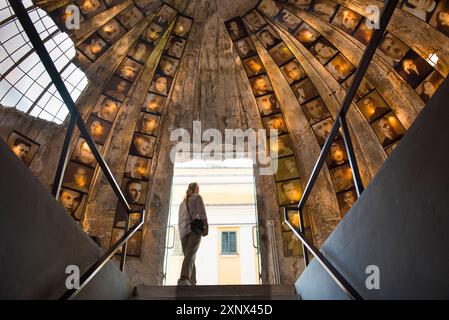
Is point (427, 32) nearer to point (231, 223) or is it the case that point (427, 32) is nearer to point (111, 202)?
point (111, 202)

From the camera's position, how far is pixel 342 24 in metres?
9.14

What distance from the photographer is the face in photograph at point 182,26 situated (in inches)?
405

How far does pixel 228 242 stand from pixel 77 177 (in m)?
9.60

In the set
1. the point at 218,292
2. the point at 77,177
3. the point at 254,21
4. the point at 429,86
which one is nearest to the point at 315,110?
the point at 429,86

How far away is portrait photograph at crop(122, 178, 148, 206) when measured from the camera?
9.43 meters

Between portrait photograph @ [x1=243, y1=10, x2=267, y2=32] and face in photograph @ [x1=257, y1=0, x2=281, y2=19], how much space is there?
0.61 feet

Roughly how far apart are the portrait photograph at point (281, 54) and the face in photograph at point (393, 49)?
2.48m

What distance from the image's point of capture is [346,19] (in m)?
9.03

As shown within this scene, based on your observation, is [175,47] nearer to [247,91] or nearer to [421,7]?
[247,91]

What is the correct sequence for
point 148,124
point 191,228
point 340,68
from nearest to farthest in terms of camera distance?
point 191,228 → point 340,68 → point 148,124

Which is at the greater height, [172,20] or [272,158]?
[172,20]

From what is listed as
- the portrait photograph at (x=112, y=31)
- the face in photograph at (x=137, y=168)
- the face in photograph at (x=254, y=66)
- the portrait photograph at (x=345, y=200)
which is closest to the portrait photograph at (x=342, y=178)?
the portrait photograph at (x=345, y=200)
